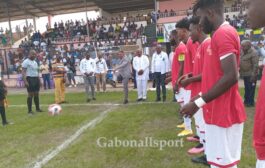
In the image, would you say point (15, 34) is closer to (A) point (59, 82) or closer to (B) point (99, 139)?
(A) point (59, 82)

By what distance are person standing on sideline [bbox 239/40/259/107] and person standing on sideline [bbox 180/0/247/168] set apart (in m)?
7.03

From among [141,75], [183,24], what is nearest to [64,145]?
[183,24]

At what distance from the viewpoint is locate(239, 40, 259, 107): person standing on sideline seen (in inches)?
380

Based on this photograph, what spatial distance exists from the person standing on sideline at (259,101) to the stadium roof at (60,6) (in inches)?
1324

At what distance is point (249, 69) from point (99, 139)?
5454 millimetres

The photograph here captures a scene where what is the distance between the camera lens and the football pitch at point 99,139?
5477 mm

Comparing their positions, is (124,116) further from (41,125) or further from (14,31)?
(14,31)

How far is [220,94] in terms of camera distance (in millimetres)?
2816

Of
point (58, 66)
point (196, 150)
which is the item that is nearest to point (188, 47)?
point (196, 150)

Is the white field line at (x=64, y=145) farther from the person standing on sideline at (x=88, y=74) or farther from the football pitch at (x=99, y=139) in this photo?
the person standing on sideline at (x=88, y=74)

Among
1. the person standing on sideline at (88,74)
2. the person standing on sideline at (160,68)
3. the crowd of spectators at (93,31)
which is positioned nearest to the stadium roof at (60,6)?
the crowd of spectators at (93,31)

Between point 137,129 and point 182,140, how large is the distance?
1395mm

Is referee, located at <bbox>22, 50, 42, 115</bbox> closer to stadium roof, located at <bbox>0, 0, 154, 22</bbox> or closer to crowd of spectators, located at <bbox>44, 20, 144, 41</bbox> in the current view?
crowd of spectators, located at <bbox>44, 20, 144, 41</bbox>

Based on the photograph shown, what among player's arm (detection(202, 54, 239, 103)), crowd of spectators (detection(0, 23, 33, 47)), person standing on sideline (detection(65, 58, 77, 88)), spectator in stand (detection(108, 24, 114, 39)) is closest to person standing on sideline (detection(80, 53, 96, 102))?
person standing on sideline (detection(65, 58, 77, 88))
